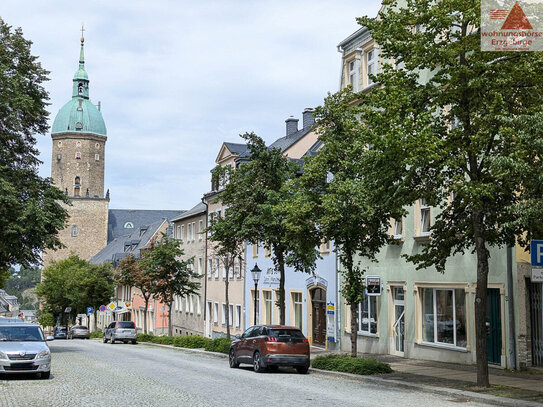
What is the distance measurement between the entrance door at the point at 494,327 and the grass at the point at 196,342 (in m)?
13.4

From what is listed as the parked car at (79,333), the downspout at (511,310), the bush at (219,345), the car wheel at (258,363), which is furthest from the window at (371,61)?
the parked car at (79,333)

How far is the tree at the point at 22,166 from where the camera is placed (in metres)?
29.8

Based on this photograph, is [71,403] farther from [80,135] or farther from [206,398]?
[80,135]

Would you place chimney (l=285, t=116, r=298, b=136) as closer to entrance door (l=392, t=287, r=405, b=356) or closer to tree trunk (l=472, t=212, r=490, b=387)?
entrance door (l=392, t=287, r=405, b=356)

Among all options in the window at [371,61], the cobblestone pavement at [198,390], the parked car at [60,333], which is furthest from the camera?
the parked car at [60,333]

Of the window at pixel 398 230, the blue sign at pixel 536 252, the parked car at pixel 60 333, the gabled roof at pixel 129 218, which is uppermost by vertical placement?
the gabled roof at pixel 129 218

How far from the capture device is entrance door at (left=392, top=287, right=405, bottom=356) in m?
26.6

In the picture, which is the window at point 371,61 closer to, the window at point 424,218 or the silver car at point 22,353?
the window at point 424,218

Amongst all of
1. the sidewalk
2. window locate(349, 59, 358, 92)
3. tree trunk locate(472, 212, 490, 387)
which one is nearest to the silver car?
the sidewalk

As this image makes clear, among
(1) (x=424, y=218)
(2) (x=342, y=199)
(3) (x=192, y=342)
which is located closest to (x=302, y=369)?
(2) (x=342, y=199)

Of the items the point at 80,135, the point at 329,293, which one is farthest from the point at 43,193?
the point at 80,135

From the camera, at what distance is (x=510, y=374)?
19344mm

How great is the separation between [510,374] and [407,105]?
8384 mm

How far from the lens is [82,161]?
389 feet
